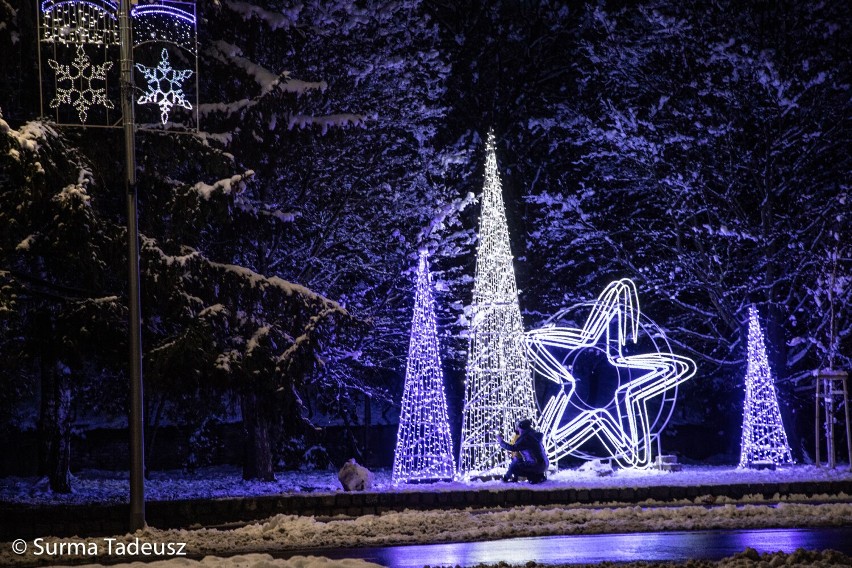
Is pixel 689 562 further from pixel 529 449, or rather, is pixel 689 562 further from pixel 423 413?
pixel 423 413

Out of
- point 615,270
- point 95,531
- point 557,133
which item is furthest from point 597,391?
point 95,531

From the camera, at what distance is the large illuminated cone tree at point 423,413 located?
66.2 ft

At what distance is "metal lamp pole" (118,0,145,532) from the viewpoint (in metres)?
13.2

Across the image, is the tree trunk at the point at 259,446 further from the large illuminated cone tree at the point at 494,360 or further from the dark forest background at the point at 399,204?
the large illuminated cone tree at the point at 494,360

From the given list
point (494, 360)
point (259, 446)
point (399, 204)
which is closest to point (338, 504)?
point (494, 360)

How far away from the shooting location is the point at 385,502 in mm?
16219

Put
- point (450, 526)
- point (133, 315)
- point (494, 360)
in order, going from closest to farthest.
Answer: point (133, 315), point (450, 526), point (494, 360)

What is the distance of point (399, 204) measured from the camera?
25.0 meters

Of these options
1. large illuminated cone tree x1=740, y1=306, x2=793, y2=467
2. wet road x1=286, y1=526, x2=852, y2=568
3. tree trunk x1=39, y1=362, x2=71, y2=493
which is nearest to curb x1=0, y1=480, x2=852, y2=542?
wet road x1=286, y1=526, x2=852, y2=568

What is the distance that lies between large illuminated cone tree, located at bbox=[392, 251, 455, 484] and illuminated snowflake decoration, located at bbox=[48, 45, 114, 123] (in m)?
7.56

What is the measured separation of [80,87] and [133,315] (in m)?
4.11

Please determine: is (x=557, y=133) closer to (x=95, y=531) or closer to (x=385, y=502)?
(x=385, y=502)

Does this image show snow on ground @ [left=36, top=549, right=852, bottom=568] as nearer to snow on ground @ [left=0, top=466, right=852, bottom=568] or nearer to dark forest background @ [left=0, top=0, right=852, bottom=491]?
snow on ground @ [left=0, top=466, right=852, bottom=568]

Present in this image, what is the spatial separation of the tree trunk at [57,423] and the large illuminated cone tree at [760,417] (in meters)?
14.2
